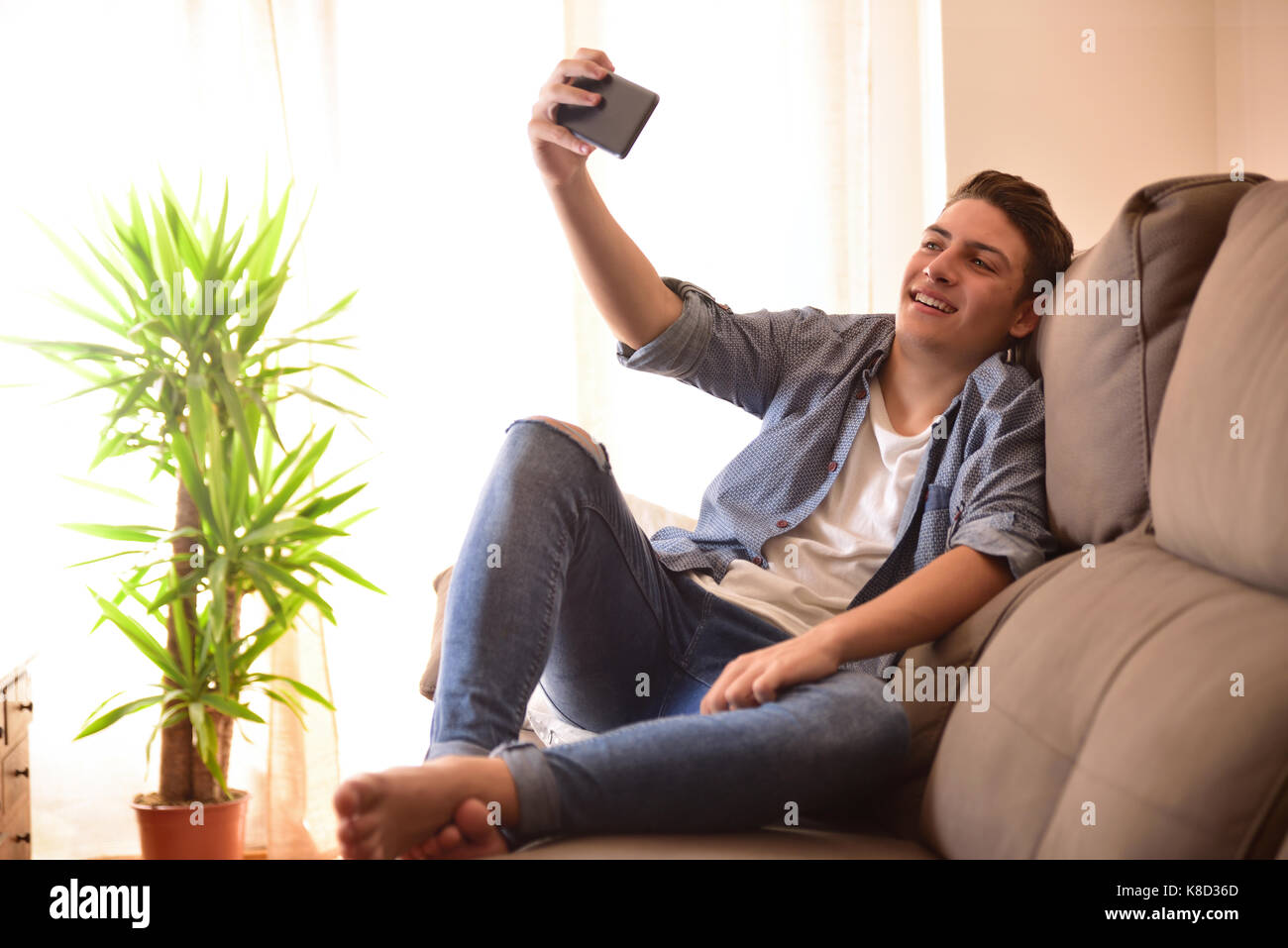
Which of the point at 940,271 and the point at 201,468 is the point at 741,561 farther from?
the point at 201,468

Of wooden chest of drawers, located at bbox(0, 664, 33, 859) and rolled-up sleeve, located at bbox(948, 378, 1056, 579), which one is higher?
rolled-up sleeve, located at bbox(948, 378, 1056, 579)

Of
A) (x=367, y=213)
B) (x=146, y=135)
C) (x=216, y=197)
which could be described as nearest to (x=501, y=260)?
(x=367, y=213)

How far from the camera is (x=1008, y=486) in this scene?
1219 millimetres

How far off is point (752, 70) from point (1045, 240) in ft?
4.52

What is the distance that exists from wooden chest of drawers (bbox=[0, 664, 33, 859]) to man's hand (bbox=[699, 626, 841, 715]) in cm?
106

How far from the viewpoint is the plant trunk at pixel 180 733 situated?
1.92 meters

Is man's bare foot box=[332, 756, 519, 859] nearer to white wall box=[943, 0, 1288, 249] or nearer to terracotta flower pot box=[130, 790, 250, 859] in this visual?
terracotta flower pot box=[130, 790, 250, 859]

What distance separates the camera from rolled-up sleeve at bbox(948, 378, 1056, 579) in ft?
3.78

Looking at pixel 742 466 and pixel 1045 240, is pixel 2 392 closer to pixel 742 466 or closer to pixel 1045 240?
pixel 742 466

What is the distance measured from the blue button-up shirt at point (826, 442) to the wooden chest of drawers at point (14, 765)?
3.13ft

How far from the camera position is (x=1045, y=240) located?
1.46m

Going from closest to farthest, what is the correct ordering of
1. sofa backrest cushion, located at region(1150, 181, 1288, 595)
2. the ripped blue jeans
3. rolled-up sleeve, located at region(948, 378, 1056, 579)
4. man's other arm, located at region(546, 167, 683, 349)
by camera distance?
sofa backrest cushion, located at region(1150, 181, 1288, 595), the ripped blue jeans, rolled-up sleeve, located at region(948, 378, 1056, 579), man's other arm, located at region(546, 167, 683, 349)

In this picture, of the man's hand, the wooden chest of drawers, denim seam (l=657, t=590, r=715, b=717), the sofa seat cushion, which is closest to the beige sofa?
the sofa seat cushion

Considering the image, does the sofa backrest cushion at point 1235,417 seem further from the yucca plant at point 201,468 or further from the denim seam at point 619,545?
the yucca plant at point 201,468
